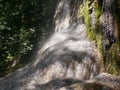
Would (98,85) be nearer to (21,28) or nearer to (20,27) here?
(21,28)

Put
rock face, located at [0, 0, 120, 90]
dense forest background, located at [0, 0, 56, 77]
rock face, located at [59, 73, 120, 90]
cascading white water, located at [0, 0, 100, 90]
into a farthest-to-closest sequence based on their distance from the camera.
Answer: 1. dense forest background, located at [0, 0, 56, 77]
2. cascading white water, located at [0, 0, 100, 90]
3. rock face, located at [0, 0, 120, 90]
4. rock face, located at [59, 73, 120, 90]

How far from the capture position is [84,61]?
9797mm

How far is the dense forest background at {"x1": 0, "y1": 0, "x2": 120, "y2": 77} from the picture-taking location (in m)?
18.6

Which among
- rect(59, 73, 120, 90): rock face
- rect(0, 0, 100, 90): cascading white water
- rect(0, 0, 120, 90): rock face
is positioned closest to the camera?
rect(59, 73, 120, 90): rock face

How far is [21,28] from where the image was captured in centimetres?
2069

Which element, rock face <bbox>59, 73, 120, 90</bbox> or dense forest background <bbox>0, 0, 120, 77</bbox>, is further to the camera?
dense forest background <bbox>0, 0, 120, 77</bbox>

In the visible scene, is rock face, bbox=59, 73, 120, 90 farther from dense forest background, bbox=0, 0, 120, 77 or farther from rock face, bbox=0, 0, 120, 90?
dense forest background, bbox=0, 0, 120, 77

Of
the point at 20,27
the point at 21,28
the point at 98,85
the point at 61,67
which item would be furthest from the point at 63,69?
the point at 20,27

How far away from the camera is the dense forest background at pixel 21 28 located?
18.6 meters

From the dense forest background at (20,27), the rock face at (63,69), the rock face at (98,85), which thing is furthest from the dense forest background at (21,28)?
the rock face at (98,85)

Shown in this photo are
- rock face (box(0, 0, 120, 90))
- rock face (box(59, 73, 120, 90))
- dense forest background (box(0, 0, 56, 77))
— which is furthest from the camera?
dense forest background (box(0, 0, 56, 77))

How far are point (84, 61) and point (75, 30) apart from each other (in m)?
3.69

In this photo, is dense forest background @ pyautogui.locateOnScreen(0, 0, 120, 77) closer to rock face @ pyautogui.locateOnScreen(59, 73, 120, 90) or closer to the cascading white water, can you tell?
the cascading white water

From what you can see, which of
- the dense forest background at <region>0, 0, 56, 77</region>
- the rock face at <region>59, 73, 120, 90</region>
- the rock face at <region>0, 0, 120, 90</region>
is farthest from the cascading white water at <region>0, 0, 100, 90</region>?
the dense forest background at <region>0, 0, 56, 77</region>
